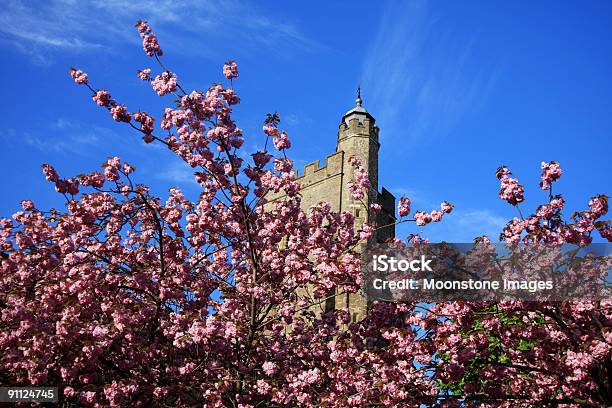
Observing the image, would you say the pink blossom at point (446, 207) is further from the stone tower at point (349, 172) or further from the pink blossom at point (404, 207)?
the stone tower at point (349, 172)

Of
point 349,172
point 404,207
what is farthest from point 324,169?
point 404,207

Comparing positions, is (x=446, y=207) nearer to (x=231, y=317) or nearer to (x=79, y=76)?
(x=231, y=317)

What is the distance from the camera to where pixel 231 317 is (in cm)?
1127

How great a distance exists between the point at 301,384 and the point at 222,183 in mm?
4018

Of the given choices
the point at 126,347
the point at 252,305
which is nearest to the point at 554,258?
the point at 252,305

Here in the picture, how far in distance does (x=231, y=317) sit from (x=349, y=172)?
23.7 metres

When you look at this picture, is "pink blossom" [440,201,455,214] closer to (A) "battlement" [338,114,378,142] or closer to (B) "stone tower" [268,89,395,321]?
(B) "stone tower" [268,89,395,321]

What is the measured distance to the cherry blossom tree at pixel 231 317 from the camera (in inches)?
373

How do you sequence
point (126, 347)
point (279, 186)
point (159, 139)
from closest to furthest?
point (126, 347)
point (159, 139)
point (279, 186)

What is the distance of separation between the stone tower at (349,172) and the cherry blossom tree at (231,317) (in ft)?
67.2

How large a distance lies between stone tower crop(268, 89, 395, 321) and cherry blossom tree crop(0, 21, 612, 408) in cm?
2047

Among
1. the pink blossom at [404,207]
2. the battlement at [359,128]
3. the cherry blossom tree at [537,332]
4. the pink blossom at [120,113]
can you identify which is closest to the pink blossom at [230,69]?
the pink blossom at [120,113]

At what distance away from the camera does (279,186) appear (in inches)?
464

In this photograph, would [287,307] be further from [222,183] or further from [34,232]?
[34,232]
